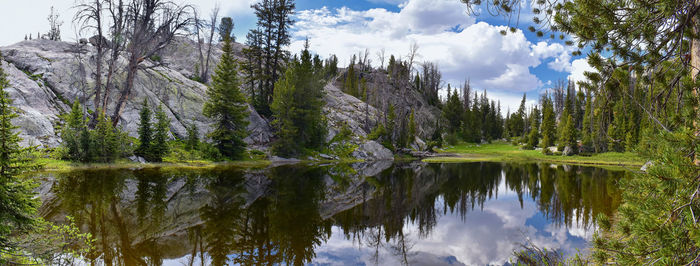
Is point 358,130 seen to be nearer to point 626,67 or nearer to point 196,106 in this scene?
point 196,106

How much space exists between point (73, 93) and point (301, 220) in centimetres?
3128

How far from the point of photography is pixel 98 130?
67.4ft

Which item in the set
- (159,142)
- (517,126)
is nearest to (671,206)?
(159,142)

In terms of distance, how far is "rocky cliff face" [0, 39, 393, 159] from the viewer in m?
23.8

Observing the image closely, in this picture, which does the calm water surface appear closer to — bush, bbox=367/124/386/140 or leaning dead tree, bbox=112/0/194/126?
leaning dead tree, bbox=112/0/194/126

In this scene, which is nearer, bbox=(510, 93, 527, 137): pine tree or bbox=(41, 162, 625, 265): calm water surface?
bbox=(41, 162, 625, 265): calm water surface

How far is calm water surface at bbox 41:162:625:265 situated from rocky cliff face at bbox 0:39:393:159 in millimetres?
11147

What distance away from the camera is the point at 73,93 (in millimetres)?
29438

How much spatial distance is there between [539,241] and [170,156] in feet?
84.6

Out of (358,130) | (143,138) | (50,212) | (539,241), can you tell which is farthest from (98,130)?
(358,130)

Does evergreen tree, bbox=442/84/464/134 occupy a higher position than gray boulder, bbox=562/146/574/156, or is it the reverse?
evergreen tree, bbox=442/84/464/134

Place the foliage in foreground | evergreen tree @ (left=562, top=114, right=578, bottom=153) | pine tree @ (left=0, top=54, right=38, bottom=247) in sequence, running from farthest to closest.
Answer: evergreen tree @ (left=562, top=114, right=578, bottom=153) < pine tree @ (left=0, top=54, right=38, bottom=247) < the foliage in foreground

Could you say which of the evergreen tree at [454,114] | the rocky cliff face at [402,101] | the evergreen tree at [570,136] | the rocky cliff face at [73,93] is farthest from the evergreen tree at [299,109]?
the evergreen tree at [454,114]

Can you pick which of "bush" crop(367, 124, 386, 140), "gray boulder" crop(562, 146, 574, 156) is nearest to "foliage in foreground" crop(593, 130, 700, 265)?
"bush" crop(367, 124, 386, 140)
